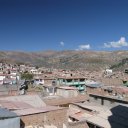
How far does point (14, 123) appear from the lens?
18.4 metres

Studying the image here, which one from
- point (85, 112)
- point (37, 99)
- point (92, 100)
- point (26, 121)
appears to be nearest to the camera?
point (26, 121)

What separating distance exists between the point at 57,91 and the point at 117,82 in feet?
98.6

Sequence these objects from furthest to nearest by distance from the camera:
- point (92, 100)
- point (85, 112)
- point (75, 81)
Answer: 1. point (75, 81)
2. point (92, 100)
3. point (85, 112)

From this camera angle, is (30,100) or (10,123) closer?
(10,123)

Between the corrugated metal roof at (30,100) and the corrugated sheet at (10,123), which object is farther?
the corrugated metal roof at (30,100)

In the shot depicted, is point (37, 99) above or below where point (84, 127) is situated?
above

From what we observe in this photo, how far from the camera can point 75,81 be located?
2886 inches

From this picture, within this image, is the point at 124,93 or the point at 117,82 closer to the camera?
the point at 124,93

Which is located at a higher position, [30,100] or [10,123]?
[30,100]

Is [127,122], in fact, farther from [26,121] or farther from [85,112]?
[26,121]

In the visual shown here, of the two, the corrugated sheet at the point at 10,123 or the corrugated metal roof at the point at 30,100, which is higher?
the corrugated metal roof at the point at 30,100

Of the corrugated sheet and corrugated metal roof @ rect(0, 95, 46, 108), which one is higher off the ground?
corrugated metal roof @ rect(0, 95, 46, 108)

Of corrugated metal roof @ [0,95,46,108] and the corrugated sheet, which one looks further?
corrugated metal roof @ [0,95,46,108]

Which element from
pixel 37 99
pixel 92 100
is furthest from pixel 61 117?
pixel 92 100
